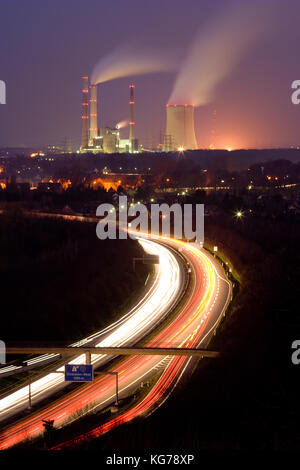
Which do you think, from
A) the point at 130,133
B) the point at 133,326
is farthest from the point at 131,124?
the point at 133,326

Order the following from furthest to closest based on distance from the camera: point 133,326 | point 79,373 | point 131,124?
point 131,124 < point 133,326 < point 79,373

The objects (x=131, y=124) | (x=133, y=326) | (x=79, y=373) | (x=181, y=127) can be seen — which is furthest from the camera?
(x=131, y=124)

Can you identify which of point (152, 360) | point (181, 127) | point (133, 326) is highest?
point (181, 127)

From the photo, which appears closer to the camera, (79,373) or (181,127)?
(79,373)

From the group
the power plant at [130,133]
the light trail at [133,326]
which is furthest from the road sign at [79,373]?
the power plant at [130,133]

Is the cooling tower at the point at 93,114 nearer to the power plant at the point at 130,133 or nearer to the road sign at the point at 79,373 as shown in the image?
the power plant at the point at 130,133

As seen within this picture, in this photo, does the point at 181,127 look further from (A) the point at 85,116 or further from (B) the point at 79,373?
(B) the point at 79,373

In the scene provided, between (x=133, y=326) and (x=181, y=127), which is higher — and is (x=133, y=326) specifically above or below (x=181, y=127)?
below
